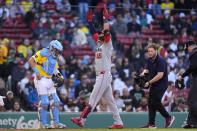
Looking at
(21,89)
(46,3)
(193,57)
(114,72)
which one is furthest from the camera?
(46,3)

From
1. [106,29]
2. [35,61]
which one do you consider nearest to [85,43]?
[35,61]

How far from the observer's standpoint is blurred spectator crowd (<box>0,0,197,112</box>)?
2242 centimetres

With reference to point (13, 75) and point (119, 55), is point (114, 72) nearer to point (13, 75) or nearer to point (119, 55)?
point (119, 55)

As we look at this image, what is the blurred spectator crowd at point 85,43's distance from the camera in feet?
73.6

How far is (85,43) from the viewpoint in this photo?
25328 mm

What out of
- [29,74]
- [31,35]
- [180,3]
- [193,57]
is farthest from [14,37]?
[193,57]

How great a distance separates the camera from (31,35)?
2495cm

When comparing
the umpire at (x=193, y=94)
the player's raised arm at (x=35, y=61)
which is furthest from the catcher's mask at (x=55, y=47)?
the umpire at (x=193, y=94)

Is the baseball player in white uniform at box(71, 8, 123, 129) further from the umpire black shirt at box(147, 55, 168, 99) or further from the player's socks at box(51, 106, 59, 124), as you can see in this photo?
the umpire black shirt at box(147, 55, 168, 99)

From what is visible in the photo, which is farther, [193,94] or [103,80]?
[103,80]

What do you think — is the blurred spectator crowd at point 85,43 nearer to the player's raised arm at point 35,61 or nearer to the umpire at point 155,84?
the player's raised arm at point 35,61

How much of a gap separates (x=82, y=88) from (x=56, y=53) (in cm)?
620

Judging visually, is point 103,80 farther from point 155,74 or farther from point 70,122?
point 70,122

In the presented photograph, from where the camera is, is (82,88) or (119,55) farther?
(119,55)
